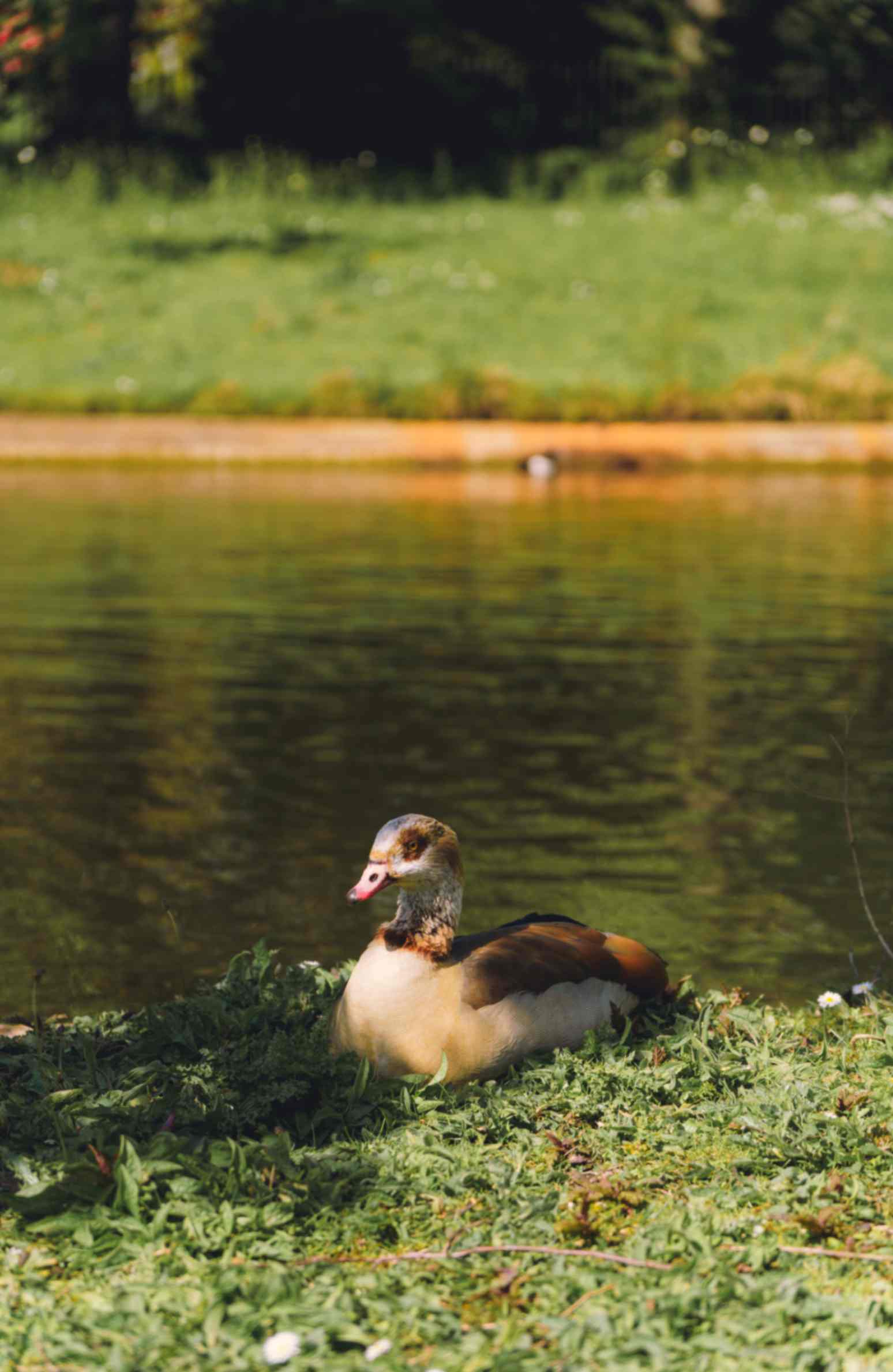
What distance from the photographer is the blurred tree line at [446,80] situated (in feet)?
99.9

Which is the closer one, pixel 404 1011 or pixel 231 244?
pixel 404 1011

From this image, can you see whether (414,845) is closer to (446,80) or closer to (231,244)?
(231,244)

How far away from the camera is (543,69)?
3256 cm

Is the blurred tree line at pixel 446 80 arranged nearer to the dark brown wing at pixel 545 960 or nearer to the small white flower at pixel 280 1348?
the dark brown wing at pixel 545 960

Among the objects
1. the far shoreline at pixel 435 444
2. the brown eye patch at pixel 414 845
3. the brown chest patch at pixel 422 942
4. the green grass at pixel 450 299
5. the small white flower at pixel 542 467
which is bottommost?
the brown chest patch at pixel 422 942

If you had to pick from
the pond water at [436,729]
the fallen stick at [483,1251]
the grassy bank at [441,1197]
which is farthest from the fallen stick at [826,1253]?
the pond water at [436,729]

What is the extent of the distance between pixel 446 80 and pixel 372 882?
27951 mm

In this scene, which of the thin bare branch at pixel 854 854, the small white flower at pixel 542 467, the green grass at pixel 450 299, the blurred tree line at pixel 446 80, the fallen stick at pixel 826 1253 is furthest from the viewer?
the blurred tree line at pixel 446 80

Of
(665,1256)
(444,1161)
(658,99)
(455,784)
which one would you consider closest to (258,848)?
(455,784)

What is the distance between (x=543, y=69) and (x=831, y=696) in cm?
2404

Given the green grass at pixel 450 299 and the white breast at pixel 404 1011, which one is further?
the green grass at pixel 450 299

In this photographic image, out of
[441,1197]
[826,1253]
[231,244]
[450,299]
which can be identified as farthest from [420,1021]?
[231,244]

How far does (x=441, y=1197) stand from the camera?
4.56 metres

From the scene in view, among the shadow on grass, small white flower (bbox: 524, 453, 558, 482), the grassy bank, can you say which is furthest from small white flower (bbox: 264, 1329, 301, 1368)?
the shadow on grass
